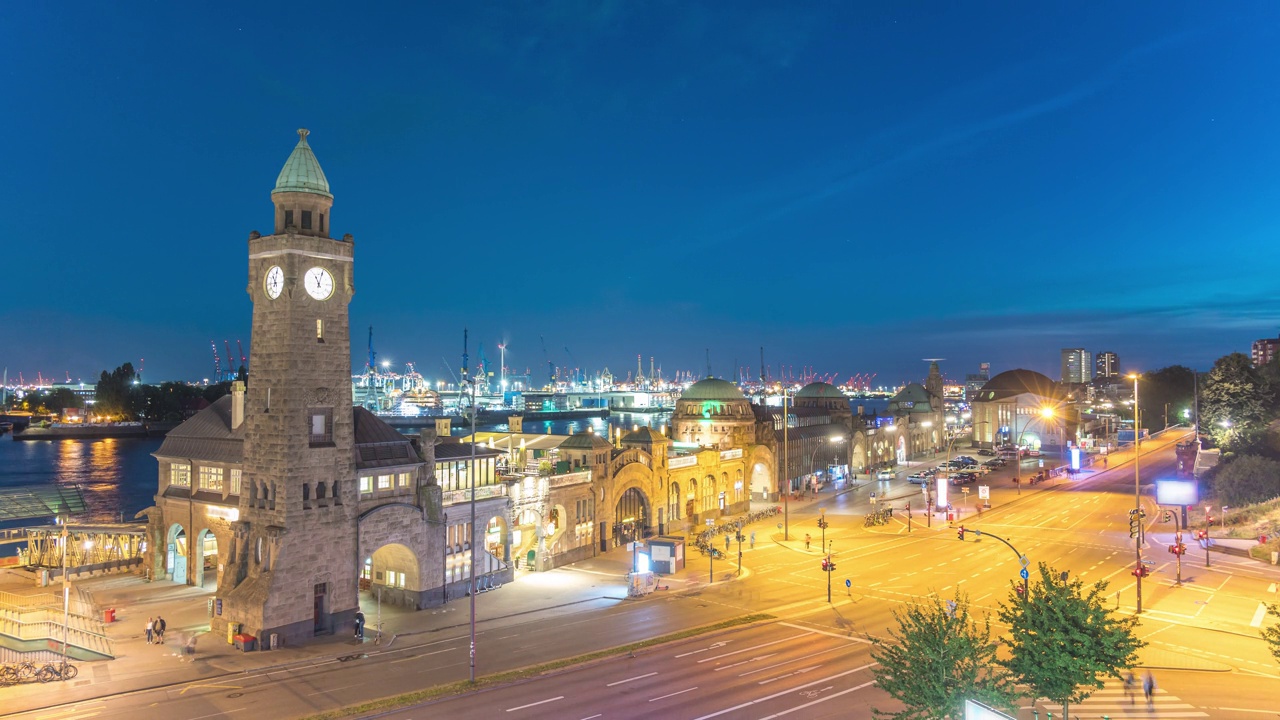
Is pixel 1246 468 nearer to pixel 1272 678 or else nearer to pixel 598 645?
pixel 1272 678

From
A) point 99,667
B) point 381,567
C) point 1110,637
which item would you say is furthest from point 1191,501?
point 99,667

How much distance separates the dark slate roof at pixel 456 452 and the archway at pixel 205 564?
54.7 ft

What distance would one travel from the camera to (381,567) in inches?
2314

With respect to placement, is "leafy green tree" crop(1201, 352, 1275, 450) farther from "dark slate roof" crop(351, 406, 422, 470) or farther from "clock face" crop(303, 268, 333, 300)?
"clock face" crop(303, 268, 333, 300)

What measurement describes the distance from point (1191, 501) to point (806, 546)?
33.4 metres

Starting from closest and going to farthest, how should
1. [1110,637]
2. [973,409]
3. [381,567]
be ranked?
[1110,637] < [381,567] < [973,409]

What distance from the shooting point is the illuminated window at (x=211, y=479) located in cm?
5800

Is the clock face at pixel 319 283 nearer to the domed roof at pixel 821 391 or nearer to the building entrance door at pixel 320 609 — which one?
the building entrance door at pixel 320 609

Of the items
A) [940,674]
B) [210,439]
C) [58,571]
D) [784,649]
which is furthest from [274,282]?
[940,674]

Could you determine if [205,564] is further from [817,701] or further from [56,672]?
[817,701]

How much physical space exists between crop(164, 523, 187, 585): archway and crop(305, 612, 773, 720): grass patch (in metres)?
31.6

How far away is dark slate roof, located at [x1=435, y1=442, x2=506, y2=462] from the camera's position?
6103cm

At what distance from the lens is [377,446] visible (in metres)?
56.1

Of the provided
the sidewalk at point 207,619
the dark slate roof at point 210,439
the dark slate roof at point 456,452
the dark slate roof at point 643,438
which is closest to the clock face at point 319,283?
the dark slate roof at point 210,439
